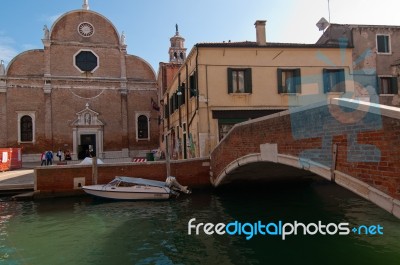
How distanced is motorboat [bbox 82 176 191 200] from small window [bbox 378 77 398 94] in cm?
1146

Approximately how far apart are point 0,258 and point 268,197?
867 centimetres

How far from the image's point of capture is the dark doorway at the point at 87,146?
2312cm

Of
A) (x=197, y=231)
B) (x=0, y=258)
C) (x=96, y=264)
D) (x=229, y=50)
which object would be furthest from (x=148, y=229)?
(x=229, y=50)

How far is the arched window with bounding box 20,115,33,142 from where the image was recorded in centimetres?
2212

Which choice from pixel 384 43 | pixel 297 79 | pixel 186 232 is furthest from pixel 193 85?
pixel 384 43

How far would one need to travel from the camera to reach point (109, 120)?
23.8 metres

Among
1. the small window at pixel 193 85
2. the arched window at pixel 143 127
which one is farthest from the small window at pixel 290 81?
the arched window at pixel 143 127

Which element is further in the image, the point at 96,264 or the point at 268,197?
the point at 268,197

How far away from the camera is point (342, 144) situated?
5414 millimetres

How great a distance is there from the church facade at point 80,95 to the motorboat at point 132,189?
1176cm

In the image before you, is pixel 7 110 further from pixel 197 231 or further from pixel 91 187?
pixel 197 231

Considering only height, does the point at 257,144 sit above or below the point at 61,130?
below

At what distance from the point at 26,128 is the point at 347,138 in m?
22.2

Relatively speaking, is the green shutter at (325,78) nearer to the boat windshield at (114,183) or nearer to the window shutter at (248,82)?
the window shutter at (248,82)
